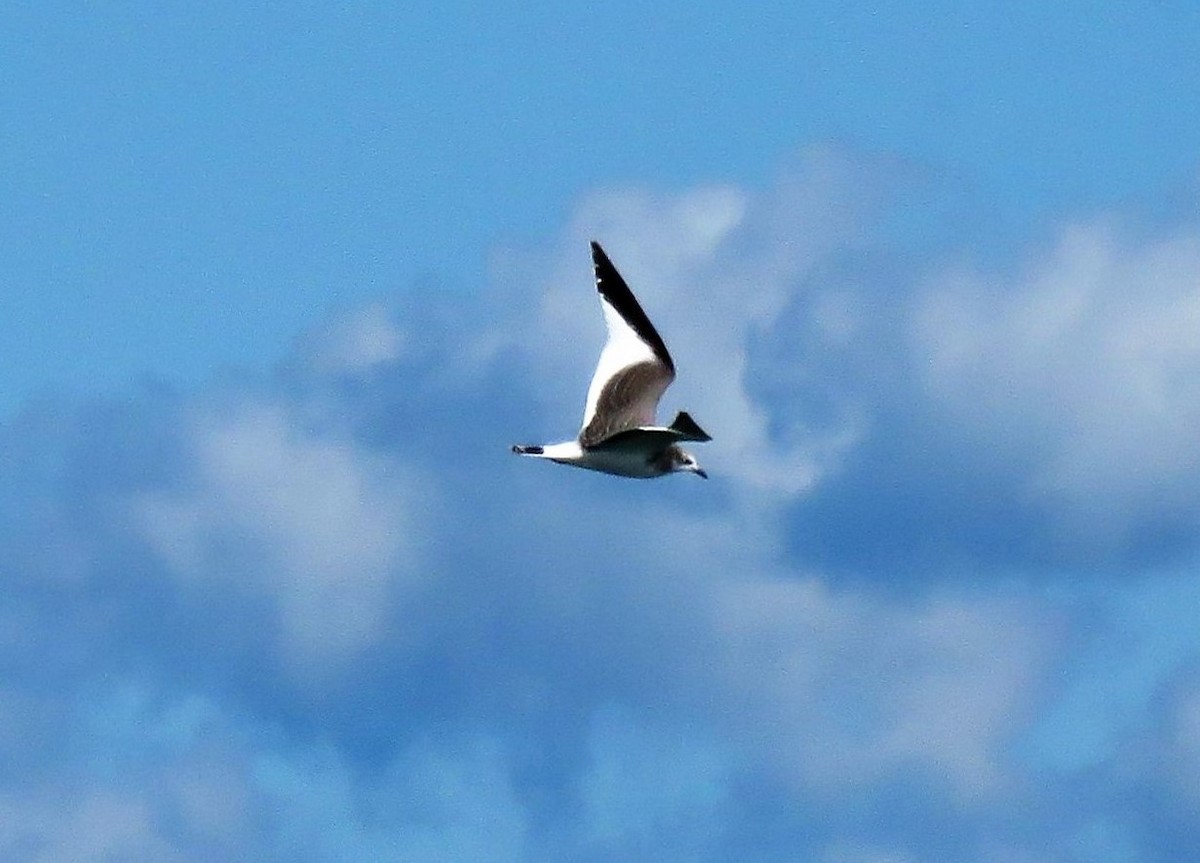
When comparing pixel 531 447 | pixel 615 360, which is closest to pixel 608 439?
A: pixel 531 447

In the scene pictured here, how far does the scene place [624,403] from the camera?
45469mm

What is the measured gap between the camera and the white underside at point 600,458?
136 feet

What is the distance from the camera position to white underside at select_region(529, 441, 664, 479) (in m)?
41.4

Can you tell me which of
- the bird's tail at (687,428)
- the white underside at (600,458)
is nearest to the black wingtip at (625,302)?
the white underside at (600,458)

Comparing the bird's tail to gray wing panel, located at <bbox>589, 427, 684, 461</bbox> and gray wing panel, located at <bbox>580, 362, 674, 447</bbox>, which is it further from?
gray wing panel, located at <bbox>580, 362, 674, 447</bbox>

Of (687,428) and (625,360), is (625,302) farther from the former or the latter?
→ (687,428)

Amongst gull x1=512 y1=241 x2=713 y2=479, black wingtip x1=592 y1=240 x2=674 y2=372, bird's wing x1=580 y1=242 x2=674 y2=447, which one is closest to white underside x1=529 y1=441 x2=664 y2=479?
gull x1=512 y1=241 x2=713 y2=479

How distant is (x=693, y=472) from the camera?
148 ft

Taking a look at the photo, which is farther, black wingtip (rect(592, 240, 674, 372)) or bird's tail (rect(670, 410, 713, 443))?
black wingtip (rect(592, 240, 674, 372))

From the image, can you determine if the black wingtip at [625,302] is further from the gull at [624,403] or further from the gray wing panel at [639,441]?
the gray wing panel at [639,441]

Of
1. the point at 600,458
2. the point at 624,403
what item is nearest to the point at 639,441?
the point at 600,458

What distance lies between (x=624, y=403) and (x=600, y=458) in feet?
12.8

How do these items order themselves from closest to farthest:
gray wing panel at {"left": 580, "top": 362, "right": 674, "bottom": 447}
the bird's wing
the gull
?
the gull → gray wing panel at {"left": 580, "top": 362, "right": 674, "bottom": 447} → the bird's wing

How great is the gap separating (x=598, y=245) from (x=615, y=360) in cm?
253
